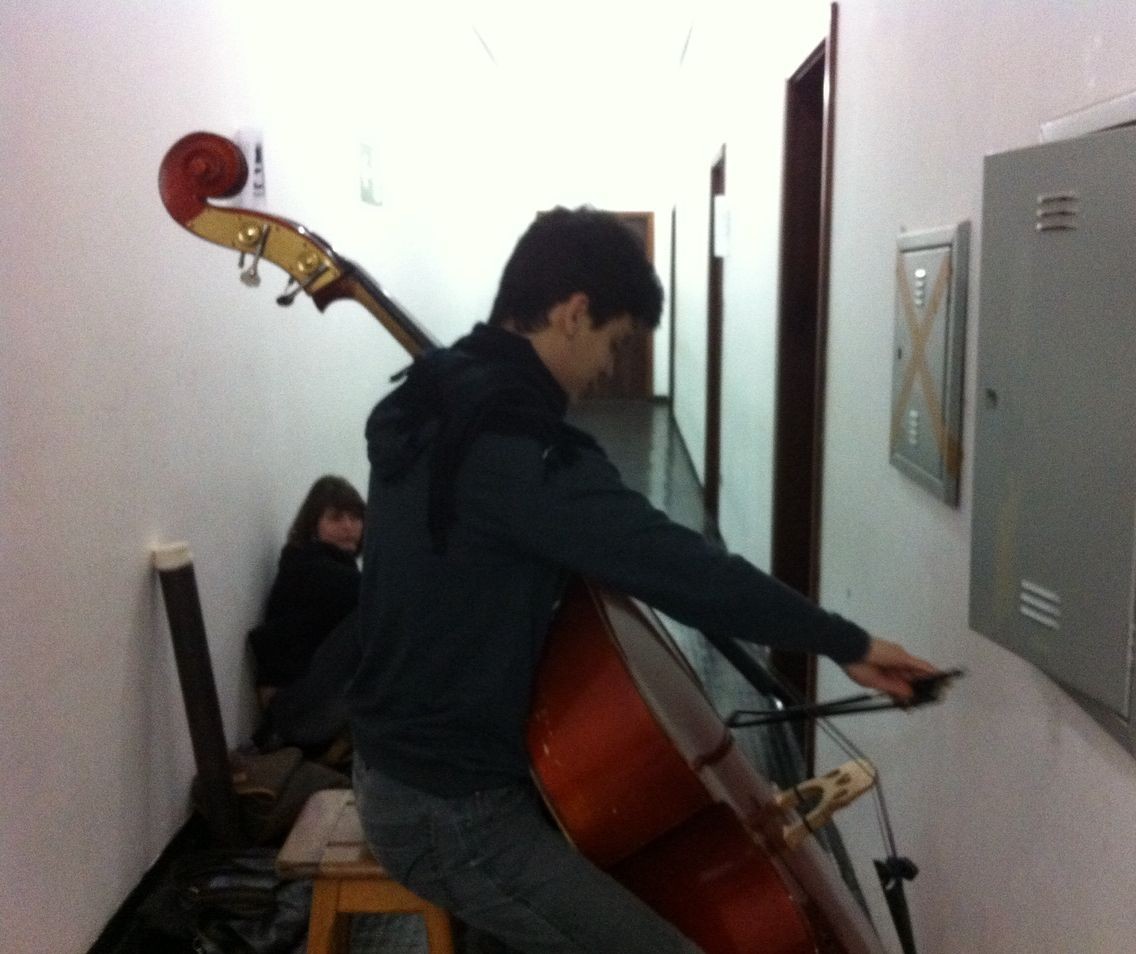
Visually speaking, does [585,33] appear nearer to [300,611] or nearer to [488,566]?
[300,611]

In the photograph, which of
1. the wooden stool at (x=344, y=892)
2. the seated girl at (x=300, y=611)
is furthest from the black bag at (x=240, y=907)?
the seated girl at (x=300, y=611)

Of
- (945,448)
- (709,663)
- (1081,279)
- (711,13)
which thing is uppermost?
(711,13)

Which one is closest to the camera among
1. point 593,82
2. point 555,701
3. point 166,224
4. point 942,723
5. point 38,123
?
point 555,701

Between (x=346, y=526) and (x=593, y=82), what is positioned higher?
(x=593, y=82)

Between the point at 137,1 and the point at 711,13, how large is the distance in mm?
3732

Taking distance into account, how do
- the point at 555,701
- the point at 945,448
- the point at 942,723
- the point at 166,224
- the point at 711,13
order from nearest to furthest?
the point at 555,701 → the point at 945,448 → the point at 942,723 → the point at 166,224 → the point at 711,13

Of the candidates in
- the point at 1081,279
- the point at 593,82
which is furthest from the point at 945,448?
the point at 593,82

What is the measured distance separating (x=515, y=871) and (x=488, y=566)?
1.11 ft

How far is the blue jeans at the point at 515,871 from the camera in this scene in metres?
1.24

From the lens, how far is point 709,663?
3756 mm

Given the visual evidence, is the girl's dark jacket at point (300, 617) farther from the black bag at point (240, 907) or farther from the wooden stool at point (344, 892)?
the wooden stool at point (344, 892)

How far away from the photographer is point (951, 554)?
64.3 inches

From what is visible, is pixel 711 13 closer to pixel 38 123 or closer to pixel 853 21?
pixel 853 21

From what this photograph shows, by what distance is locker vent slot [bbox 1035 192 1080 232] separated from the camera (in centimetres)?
105
